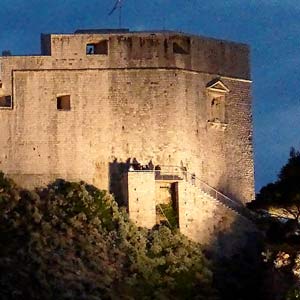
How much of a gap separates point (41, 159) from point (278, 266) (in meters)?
8.95

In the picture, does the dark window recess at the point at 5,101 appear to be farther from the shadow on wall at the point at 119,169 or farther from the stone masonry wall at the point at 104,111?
the shadow on wall at the point at 119,169

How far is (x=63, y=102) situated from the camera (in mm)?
49656

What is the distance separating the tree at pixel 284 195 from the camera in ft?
161

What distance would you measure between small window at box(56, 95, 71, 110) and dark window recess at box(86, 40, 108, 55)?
176 cm

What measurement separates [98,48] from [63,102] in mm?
2376

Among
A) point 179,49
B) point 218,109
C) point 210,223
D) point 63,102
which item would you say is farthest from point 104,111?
point 210,223

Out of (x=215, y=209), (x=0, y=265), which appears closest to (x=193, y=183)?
(x=215, y=209)

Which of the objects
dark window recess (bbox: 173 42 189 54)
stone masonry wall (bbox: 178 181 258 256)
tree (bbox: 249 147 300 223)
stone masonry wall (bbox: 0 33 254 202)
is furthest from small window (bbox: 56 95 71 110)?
tree (bbox: 249 147 300 223)

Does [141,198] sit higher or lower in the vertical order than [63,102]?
lower

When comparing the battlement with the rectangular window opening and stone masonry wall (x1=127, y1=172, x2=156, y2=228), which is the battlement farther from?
stone masonry wall (x1=127, y1=172, x2=156, y2=228)

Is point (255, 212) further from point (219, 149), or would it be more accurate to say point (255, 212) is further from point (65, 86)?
point (65, 86)

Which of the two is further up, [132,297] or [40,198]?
[40,198]

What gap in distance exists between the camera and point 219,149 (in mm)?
51156

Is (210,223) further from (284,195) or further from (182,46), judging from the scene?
(182,46)
